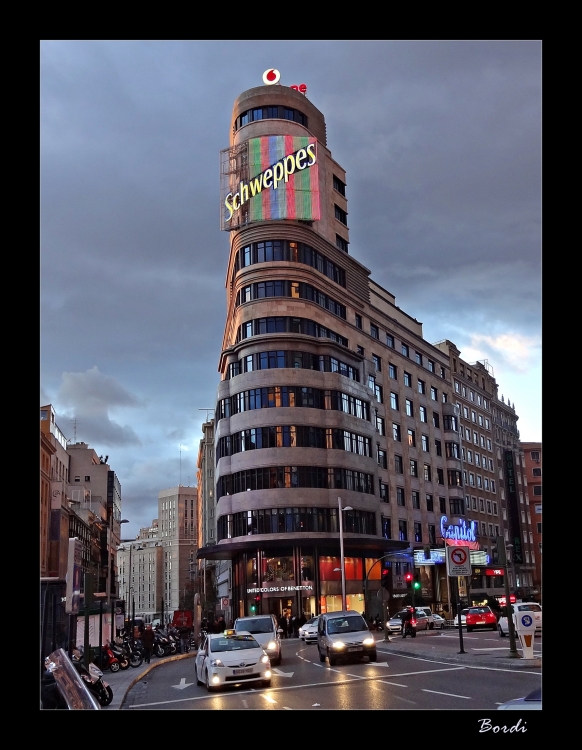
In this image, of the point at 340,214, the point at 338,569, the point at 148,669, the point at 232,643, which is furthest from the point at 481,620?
the point at 340,214

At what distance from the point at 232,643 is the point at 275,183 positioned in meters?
54.2

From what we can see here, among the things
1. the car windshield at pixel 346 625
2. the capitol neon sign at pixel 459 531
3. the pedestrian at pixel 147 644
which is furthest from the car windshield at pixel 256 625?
the capitol neon sign at pixel 459 531

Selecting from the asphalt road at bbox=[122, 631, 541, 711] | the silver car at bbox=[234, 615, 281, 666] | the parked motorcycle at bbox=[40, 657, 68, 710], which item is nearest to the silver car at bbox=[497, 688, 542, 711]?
the asphalt road at bbox=[122, 631, 541, 711]

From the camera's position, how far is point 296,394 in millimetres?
65062

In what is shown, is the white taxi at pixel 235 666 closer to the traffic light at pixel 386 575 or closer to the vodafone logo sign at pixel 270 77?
the traffic light at pixel 386 575

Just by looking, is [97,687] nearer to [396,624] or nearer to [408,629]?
[408,629]

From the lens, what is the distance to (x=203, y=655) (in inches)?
825

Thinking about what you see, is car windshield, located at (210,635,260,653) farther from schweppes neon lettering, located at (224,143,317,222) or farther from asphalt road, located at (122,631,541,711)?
schweppes neon lettering, located at (224,143,317,222)
